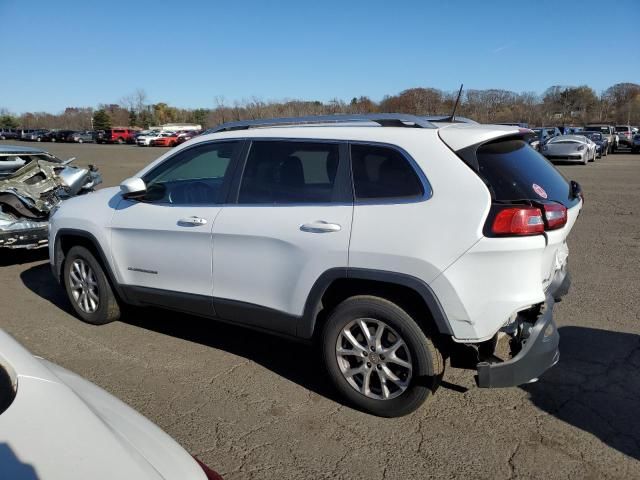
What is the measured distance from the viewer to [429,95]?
26.5 meters

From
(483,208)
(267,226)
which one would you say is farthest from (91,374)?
(483,208)

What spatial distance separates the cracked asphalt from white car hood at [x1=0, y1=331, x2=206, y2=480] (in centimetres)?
118

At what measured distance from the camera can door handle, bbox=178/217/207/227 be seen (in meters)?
4.11

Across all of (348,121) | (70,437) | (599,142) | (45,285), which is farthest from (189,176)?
(599,142)

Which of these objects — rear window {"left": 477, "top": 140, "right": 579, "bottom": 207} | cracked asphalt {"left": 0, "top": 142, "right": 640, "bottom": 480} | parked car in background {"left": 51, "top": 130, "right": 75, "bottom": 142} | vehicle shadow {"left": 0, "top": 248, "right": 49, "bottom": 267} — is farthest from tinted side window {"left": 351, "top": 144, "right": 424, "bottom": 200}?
parked car in background {"left": 51, "top": 130, "right": 75, "bottom": 142}

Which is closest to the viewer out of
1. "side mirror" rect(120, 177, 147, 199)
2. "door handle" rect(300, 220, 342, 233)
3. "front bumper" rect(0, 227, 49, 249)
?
"door handle" rect(300, 220, 342, 233)

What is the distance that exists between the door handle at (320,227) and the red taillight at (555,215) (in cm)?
123

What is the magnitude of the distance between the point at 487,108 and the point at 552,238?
4547 centimetres

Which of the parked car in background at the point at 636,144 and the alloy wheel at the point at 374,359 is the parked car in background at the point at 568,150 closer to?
the parked car in background at the point at 636,144

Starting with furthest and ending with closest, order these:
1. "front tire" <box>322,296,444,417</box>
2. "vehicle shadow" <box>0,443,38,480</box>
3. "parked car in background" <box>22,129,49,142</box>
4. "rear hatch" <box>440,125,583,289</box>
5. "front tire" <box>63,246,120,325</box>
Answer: "parked car in background" <box>22,129,49,142</box> < "front tire" <box>63,246,120,325</box> < "front tire" <box>322,296,444,417</box> < "rear hatch" <box>440,125,583,289</box> < "vehicle shadow" <box>0,443,38,480</box>

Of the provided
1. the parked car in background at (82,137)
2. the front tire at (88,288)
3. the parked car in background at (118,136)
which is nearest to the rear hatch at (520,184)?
the front tire at (88,288)

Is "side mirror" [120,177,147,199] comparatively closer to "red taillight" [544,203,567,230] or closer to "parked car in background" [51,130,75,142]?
"red taillight" [544,203,567,230]

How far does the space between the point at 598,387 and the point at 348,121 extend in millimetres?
2569

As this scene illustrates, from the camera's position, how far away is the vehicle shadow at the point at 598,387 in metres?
3.35
